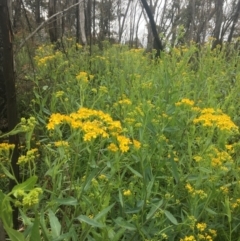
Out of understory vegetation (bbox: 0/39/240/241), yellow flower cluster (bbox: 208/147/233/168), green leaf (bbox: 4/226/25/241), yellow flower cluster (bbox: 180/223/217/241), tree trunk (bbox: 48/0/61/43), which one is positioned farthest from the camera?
tree trunk (bbox: 48/0/61/43)

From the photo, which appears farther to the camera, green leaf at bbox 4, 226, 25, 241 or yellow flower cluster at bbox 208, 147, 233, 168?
yellow flower cluster at bbox 208, 147, 233, 168

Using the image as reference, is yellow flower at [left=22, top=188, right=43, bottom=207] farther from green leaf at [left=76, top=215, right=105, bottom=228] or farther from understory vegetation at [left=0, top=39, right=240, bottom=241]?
green leaf at [left=76, top=215, right=105, bottom=228]

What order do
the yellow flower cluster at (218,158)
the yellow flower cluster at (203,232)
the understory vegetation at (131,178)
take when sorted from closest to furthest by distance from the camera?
the understory vegetation at (131,178)
the yellow flower cluster at (203,232)
the yellow flower cluster at (218,158)

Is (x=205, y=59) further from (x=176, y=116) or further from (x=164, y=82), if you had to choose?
(x=176, y=116)

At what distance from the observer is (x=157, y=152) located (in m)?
1.89

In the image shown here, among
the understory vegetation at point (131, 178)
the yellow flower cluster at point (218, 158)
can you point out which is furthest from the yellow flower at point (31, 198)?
the yellow flower cluster at point (218, 158)

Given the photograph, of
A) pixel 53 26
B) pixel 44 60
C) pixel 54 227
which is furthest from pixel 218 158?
pixel 53 26

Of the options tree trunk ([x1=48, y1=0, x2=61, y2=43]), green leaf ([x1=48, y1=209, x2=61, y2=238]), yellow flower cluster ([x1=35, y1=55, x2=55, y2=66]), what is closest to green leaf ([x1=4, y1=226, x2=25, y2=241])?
green leaf ([x1=48, y1=209, x2=61, y2=238])

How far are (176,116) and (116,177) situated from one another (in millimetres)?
655

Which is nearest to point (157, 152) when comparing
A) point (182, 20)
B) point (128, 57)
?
point (128, 57)

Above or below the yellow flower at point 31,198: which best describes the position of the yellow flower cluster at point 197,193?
below

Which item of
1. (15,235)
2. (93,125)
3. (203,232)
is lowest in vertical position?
(203,232)

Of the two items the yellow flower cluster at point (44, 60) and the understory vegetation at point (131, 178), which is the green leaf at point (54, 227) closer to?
the understory vegetation at point (131, 178)

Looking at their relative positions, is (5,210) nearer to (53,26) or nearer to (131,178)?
(131,178)
